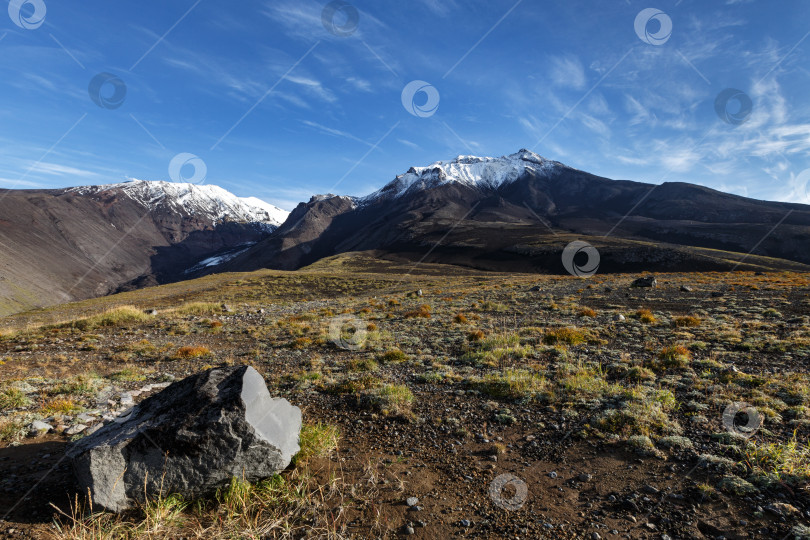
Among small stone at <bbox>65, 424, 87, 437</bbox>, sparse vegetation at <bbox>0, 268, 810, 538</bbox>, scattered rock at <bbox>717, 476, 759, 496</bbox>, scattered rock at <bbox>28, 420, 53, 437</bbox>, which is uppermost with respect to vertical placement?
scattered rock at <bbox>28, 420, 53, 437</bbox>

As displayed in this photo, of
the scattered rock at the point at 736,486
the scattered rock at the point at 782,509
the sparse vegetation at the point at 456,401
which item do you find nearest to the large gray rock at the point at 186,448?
the sparse vegetation at the point at 456,401

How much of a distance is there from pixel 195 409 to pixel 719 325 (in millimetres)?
21631

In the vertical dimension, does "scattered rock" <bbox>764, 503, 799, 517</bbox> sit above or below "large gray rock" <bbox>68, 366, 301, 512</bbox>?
below

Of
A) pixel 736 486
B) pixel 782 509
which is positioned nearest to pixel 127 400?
pixel 736 486

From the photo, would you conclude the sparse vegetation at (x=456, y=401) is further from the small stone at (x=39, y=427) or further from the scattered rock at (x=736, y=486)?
the small stone at (x=39, y=427)

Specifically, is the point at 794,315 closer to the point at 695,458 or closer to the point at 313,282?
the point at 695,458

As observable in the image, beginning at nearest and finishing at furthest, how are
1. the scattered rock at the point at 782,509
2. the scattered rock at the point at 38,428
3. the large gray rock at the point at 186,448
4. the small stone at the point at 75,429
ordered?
the scattered rock at the point at 782,509 < the large gray rock at the point at 186,448 < the scattered rock at the point at 38,428 < the small stone at the point at 75,429

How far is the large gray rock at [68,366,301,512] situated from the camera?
16.3ft

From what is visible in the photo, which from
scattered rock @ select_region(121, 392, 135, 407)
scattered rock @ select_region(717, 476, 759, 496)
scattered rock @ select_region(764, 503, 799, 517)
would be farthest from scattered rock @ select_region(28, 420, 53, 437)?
scattered rock @ select_region(764, 503, 799, 517)

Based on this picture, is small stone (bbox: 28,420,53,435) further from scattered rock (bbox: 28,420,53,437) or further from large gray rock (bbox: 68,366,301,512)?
large gray rock (bbox: 68,366,301,512)

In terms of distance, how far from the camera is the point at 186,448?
17.1 ft

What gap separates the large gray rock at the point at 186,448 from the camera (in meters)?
4.98

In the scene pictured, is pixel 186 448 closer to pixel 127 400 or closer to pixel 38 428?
pixel 38 428

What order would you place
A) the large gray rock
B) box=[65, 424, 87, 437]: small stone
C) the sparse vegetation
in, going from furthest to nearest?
box=[65, 424, 87, 437]: small stone < the sparse vegetation < the large gray rock
